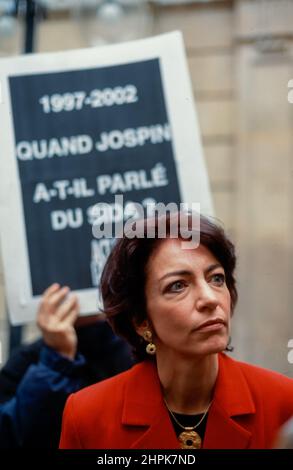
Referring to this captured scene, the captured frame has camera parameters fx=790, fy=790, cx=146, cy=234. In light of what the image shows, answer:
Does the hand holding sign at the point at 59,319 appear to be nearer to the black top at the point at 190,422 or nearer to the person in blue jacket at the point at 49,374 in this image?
the person in blue jacket at the point at 49,374

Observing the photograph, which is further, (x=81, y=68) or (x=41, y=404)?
(x=81, y=68)

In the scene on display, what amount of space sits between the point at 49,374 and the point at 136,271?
528 millimetres

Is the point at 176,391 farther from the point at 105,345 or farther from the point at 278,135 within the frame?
the point at 278,135

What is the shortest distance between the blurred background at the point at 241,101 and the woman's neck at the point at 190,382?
2.59 metres

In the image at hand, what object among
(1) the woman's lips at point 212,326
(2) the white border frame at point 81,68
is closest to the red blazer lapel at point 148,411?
(1) the woman's lips at point 212,326

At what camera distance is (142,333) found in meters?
1.83

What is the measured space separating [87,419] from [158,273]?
37 cm

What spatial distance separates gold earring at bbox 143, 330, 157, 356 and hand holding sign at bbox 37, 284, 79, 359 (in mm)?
424

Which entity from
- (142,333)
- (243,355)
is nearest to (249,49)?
(243,355)

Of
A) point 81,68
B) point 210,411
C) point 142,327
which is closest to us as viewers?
point 210,411

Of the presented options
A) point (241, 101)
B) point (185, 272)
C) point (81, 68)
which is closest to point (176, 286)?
point (185, 272)

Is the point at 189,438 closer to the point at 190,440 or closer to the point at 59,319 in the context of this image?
the point at 190,440

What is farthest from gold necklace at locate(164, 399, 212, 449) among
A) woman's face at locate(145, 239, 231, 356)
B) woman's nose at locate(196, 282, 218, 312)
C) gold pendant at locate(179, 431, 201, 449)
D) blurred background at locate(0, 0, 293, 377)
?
blurred background at locate(0, 0, 293, 377)

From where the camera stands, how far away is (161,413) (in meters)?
1.75
